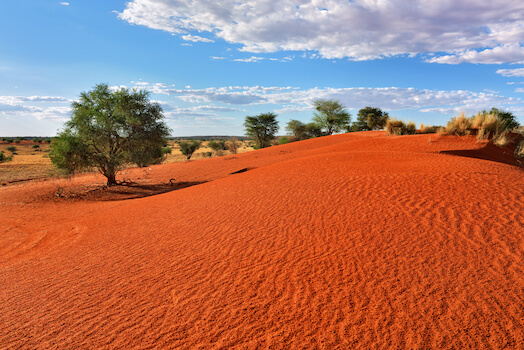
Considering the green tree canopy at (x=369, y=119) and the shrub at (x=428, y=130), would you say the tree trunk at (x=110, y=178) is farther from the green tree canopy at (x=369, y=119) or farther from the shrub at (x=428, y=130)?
the green tree canopy at (x=369, y=119)

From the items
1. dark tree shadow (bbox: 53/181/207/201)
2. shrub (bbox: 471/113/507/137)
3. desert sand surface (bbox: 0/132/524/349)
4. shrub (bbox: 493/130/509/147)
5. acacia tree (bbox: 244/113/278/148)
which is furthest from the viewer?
acacia tree (bbox: 244/113/278/148)

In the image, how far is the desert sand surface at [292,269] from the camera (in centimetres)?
450

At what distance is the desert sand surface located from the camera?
4504 mm

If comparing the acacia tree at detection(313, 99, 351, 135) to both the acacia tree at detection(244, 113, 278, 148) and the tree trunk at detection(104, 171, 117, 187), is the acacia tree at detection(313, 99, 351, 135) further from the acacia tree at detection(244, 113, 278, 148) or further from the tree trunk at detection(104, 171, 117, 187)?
the tree trunk at detection(104, 171, 117, 187)

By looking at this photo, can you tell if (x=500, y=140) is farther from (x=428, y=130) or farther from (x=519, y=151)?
(x=428, y=130)

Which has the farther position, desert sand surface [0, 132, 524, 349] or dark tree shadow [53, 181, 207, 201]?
dark tree shadow [53, 181, 207, 201]

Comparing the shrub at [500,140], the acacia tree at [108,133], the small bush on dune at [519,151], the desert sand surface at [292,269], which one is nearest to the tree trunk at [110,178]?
the acacia tree at [108,133]

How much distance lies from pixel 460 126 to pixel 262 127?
1368 inches

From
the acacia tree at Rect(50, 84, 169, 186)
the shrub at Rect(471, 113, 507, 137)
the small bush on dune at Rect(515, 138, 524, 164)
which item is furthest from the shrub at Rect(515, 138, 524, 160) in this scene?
the acacia tree at Rect(50, 84, 169, 186)

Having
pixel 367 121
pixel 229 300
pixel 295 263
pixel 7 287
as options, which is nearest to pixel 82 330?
pixel 229 300

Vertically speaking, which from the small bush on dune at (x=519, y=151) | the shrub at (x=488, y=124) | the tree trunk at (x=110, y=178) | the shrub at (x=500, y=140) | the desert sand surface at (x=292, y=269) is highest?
the shrub at (x=488, y=124)

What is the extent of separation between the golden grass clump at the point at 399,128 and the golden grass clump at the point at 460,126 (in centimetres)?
512

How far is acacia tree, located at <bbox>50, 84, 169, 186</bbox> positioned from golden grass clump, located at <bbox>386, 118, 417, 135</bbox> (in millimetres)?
18914

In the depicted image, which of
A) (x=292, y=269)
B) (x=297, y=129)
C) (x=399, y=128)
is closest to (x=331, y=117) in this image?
(x=297, y=129)
